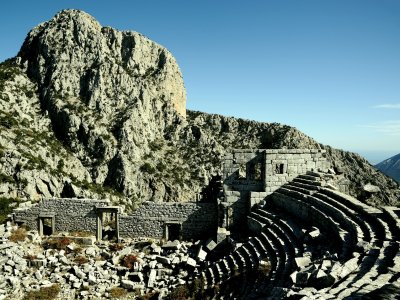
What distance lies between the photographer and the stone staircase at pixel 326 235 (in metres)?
10.1

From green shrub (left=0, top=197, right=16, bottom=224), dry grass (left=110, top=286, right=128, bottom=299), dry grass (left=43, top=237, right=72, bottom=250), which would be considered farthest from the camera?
green shrub (left=0, top=197, right=16, bottom=224)

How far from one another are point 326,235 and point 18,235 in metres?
19.0

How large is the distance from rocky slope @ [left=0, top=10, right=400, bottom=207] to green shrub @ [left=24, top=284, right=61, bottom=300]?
89.2ft

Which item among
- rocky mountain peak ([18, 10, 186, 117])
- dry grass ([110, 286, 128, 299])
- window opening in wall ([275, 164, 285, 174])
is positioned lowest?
dry grass ([110, 286, 128, 299])

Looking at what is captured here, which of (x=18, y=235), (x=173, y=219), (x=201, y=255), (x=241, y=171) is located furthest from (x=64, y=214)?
(x=241, y=171)

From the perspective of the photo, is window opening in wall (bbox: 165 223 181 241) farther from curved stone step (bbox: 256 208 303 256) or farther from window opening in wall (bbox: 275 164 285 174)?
window opening in wall (bbox: 275 164 285 174)

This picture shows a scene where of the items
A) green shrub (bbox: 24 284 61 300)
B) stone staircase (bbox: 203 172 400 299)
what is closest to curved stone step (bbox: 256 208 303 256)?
stone staircase (bbox: 203 172 400 299)

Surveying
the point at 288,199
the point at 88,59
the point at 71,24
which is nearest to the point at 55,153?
the point at 88,59

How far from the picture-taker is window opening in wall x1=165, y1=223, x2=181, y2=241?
2341 cm

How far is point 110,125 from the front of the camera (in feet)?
202

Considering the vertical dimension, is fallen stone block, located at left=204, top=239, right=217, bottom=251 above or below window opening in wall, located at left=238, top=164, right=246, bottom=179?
below

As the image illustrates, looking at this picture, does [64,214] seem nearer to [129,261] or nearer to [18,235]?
[18,235]

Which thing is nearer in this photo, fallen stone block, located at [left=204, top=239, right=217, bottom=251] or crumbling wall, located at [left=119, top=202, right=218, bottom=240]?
fallen stone block, located at [left=204, top=239, right=217, bottom=251]

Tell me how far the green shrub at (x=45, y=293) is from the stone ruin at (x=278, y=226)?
6.06 m
